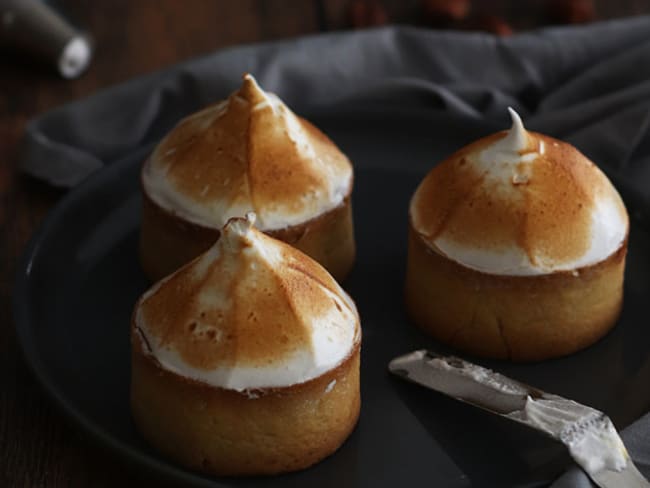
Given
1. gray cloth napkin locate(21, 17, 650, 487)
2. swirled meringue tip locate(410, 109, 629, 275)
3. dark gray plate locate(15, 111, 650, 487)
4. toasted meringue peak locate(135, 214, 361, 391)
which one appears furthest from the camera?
gray cloth napkin locate(21, 17, 650, 487)

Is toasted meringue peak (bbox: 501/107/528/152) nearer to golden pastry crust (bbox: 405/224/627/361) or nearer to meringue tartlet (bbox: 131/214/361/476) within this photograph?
golden pastry crust (bbox: 405/224/627/361)

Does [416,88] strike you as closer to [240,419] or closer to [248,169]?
[248,169]

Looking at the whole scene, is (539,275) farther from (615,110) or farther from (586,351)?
(615,110)

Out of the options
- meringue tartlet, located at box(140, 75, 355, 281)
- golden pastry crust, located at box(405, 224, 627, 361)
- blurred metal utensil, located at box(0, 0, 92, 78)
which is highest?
meringue tartlet, located at box(140, 75, 355, 281)

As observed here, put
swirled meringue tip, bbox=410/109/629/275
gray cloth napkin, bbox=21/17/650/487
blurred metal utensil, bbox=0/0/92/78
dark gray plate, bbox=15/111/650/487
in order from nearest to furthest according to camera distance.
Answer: dark gray plate, bbox=15/111/650/487 → swirled meringue tip, bbox=410/109/629/275 → gray cloth napkin, bbox=21/17/650/487 → blurred metal utensil, bbox=0/0/92/78

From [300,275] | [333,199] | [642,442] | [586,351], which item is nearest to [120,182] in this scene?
[333,199]

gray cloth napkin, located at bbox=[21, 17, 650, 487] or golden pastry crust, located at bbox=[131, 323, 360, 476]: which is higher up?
golden pastry crust, located at bbox=[131, 323, 360, 476]

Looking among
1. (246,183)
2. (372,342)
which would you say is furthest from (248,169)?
(372,342)

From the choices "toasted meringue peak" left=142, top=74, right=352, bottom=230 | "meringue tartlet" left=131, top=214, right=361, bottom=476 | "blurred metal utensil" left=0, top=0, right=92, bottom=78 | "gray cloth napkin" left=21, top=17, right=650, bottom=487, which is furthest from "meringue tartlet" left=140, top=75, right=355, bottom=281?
"blurred metal utensil" left=0, top=0, right=92, bottom=78

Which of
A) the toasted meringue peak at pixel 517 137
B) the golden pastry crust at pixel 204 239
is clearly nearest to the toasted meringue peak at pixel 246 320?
the golden pastry crust at pixel 204 239
